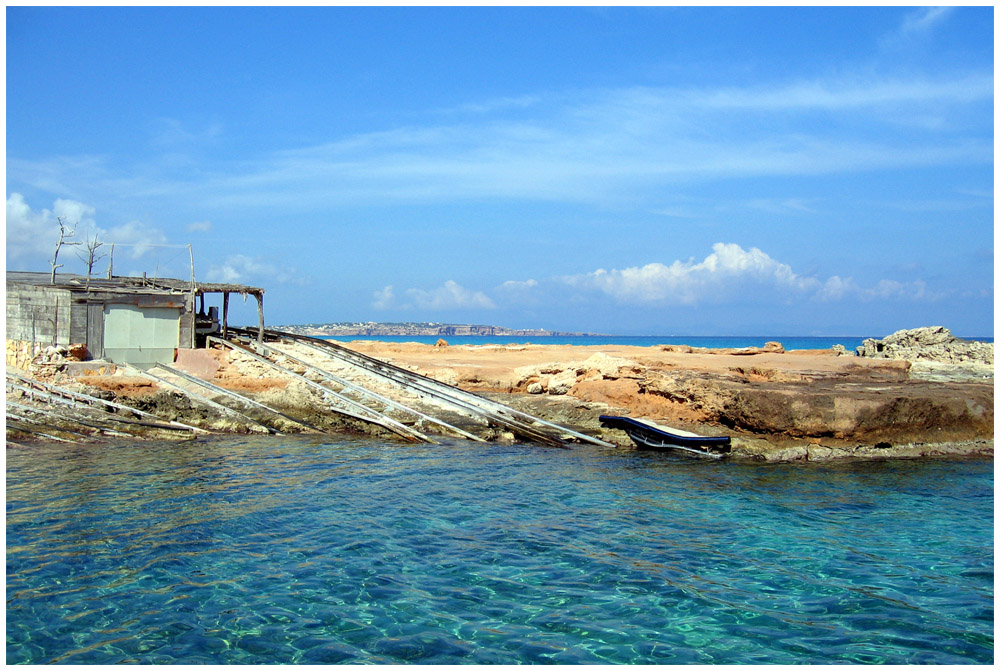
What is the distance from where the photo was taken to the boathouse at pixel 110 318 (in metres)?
20.8

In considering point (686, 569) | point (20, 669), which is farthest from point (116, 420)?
point (686, 569)

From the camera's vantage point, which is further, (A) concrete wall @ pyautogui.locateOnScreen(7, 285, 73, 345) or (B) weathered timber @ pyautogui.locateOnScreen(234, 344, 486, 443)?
(A) concrete wall @ pyautogui.locateOnScreen(7, 285, 73, 345)

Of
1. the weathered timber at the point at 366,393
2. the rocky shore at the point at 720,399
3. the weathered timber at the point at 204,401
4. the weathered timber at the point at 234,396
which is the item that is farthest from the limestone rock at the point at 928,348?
the weathered timber at the point at 204,401

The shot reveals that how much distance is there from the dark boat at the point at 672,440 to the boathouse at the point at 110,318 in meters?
14.3

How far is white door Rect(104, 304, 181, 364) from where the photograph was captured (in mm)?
21656

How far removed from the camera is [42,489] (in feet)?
41.2

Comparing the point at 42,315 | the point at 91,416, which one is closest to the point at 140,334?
the point at 42,315

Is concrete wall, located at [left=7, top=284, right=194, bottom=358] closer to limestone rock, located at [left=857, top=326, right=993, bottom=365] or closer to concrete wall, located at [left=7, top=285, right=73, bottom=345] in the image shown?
concrete wall, located at [left=7, top=285, right=73, bottom=345]

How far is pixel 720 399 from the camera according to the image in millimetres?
19812

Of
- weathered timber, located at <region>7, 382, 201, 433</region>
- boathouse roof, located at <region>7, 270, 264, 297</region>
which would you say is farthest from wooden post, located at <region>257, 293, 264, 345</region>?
weathered timber, located at <region>7, 382, 201, 433</region>

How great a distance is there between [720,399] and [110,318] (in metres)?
18.3

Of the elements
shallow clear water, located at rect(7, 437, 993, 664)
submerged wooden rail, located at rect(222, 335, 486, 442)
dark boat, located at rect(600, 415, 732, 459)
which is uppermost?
submerged wooden rail, located at rect(222, 335, 486, 442)

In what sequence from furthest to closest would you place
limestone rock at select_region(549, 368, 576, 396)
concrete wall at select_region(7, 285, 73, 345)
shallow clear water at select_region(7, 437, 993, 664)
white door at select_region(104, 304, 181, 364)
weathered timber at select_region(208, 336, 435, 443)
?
1. limestone rock at select_region(549, 368, 576, 396)
2. white door at select_region(104, 304, 181, 364)
3. concrete wall at select_region(7, 285, 73, 345)
4. weathered timber at select_region(208, 336, 435, 443)
5. shallow clear water at select_region(7, 437, 993, 664)

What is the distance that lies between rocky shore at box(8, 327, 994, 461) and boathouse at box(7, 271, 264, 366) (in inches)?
33.9
